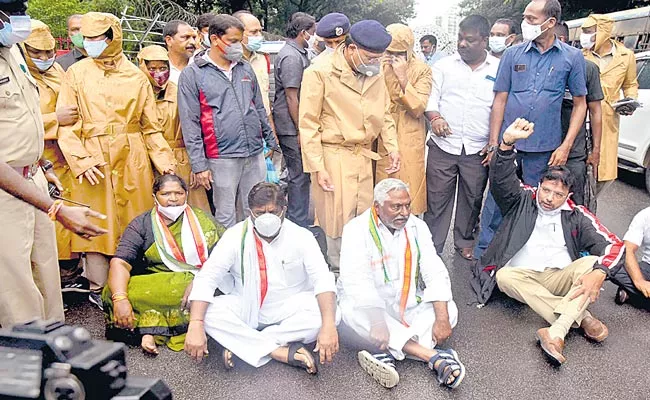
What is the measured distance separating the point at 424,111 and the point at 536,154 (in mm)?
904

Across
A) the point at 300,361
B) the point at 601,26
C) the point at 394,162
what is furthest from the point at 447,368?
the point at 601,26

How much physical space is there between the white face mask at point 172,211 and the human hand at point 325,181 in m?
0.94

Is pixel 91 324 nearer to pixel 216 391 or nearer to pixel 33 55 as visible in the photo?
pixel 216 391

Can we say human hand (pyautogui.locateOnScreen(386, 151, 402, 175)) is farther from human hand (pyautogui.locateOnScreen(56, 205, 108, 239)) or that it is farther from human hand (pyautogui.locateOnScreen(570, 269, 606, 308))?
human hand (pyautogui.locateOnScreen(56, 205, 108, 239))

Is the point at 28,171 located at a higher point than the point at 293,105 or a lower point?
higher

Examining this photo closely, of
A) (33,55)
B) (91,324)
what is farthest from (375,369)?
(33,55)

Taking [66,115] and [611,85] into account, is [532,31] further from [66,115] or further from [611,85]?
[66,115]

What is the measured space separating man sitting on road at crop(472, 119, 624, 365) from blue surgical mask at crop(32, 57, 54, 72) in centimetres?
305

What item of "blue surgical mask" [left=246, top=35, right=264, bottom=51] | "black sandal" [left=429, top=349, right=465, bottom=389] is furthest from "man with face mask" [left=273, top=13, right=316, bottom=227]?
"black sandal" [left=429, top=349, right=465, bottom=389]

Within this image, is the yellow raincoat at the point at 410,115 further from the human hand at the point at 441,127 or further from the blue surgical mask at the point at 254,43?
the blue surgical mask at the point at 254,43

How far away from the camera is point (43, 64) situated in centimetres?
377

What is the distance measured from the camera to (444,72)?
14.5 feet

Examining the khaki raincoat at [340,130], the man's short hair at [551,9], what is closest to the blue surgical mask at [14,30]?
the khaki raincoat at [340,130]

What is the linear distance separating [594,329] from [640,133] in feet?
13.5
